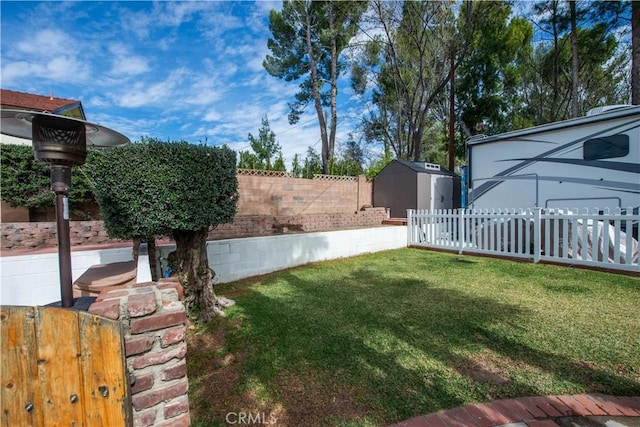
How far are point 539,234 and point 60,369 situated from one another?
6.82m

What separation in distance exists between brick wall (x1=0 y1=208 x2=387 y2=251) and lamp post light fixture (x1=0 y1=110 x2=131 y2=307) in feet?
11.0

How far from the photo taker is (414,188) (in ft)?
30.9

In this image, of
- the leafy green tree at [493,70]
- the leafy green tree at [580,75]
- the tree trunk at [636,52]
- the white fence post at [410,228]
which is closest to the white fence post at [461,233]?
the white fence post at [410,228]

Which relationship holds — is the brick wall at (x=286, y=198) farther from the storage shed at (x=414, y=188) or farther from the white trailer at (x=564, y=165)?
the white trailer at (x=564, y=165)

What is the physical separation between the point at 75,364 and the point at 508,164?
31.1ft

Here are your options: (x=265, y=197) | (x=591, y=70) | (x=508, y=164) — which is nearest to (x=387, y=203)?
(x=508, y=164)

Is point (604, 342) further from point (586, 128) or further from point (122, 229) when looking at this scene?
point (586, 128)

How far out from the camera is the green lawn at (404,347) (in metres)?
1.87

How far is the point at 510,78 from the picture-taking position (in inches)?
581

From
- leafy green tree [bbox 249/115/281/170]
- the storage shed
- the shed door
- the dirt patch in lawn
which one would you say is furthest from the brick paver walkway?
leafy green tree [bbox 249/115/281/170]

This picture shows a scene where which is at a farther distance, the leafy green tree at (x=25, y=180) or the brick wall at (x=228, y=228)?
the leafy green tree at (x=25, y=180)

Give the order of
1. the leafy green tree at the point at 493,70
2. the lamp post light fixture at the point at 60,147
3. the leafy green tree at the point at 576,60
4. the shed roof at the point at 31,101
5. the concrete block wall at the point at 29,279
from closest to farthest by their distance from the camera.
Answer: the lamp post light fixture at the point at 60,147 → the concrete block wall at the point at 29,279 → the shed roof at the point at 31,101 → the leafy green tree at the point at 576,60 → the leafy green tree at the point at 493,70

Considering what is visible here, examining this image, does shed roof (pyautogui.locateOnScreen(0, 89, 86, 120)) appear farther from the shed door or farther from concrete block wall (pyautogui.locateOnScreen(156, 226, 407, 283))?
the shed door

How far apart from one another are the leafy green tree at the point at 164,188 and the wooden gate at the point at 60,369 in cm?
181
